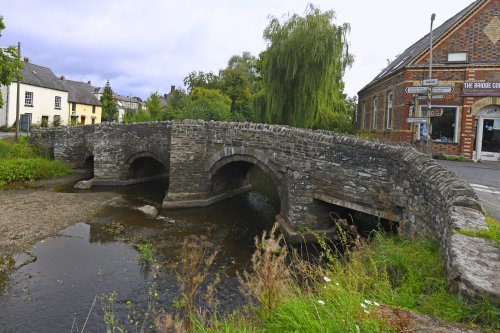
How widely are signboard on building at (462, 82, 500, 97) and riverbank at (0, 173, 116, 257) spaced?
1709cm

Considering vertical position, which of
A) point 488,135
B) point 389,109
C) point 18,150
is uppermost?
point 389,109

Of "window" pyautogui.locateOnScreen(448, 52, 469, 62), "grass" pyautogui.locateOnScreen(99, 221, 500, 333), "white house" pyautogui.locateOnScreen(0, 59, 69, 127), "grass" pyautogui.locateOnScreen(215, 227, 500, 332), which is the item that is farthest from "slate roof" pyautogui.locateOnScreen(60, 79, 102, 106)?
"grass" pyautogui.locateOnScreen(215, 227, 500, 332)

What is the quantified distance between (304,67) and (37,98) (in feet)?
90.0

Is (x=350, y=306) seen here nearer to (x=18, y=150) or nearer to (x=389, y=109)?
(x=389, y=109)

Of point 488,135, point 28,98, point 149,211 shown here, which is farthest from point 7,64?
point 488,135

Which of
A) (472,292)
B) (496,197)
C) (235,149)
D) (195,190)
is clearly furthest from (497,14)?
(472,292)

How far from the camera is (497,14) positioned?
52.6 ft

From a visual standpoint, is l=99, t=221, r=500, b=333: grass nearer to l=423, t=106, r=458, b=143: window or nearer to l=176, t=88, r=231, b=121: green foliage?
l=423, t=106, r=458, b=143: window

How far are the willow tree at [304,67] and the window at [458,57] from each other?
4.75 metres

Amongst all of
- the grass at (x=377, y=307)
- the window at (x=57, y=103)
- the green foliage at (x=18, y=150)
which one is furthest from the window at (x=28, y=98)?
the grass at (x=377, y=307)

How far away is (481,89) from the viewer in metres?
16.0

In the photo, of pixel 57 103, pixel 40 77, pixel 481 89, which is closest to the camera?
pixel 481 89

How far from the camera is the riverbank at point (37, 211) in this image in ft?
30.7

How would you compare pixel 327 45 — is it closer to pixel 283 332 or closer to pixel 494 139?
pixel 494 139
